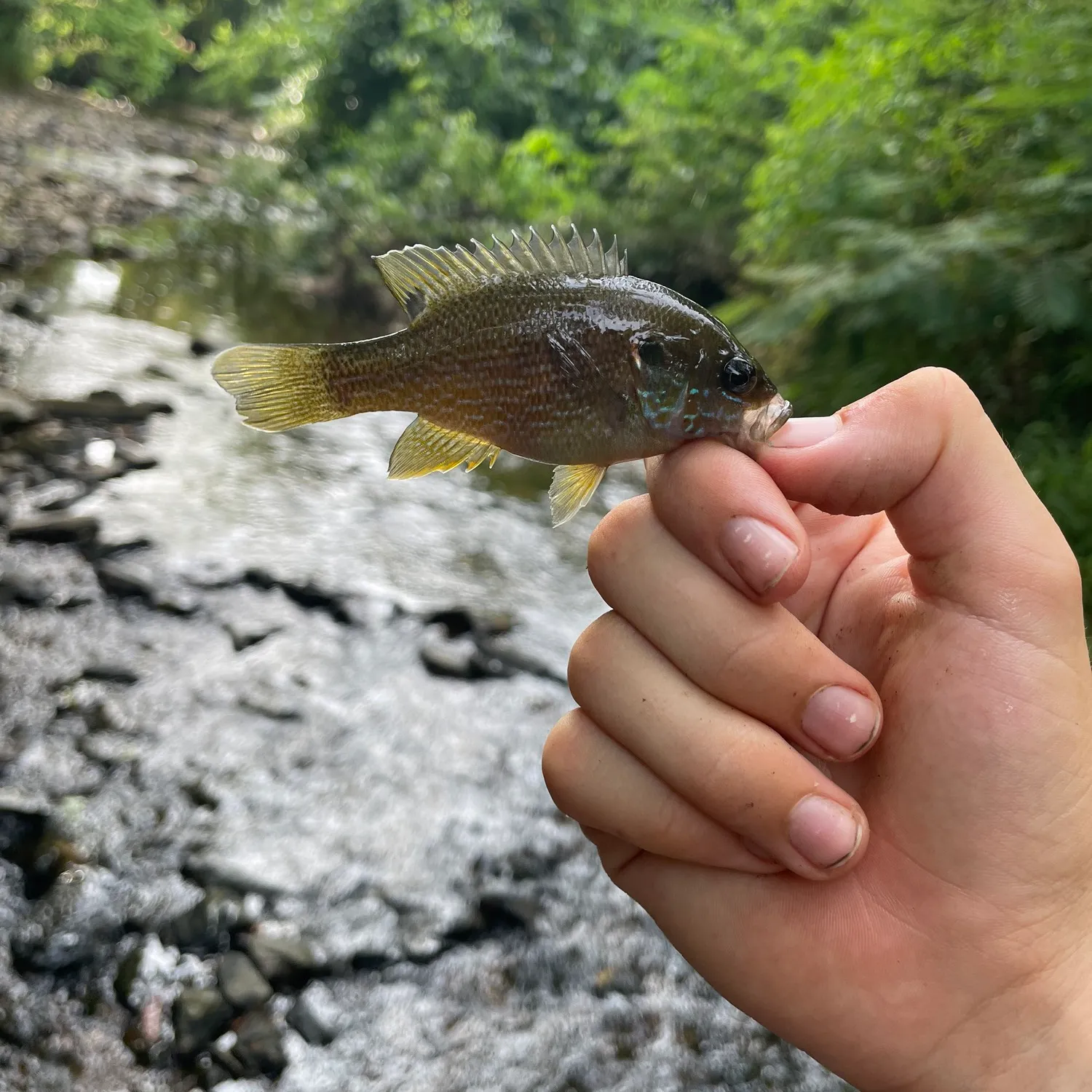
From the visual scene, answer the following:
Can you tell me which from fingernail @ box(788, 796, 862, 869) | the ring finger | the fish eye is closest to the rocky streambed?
the ring finger

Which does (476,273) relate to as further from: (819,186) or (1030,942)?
(819,186)

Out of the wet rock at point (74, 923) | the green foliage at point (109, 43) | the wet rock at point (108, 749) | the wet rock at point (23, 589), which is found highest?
the wet rock at point (74, 923)

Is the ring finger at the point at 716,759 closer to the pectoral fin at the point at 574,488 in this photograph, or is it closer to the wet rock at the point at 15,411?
the pectoral fin at the point at 574,488

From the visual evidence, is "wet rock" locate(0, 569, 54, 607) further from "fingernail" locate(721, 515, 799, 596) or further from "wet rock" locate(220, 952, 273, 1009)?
"fingernail" locate(721, 515, 799, 596)

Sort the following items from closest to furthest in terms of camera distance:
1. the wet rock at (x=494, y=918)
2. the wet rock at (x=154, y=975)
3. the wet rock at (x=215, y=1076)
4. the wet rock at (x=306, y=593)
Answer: the wet rock at (x=215, y=1076) < the wet rock at (x=154, y=975) < the wet rock at (x=494, y=918) < the wet rock at (x=306, y=593)

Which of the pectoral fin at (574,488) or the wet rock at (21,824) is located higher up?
the pectoral fin at (574,488)

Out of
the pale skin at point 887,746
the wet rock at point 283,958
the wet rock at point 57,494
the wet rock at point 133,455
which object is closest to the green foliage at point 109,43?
the wet rock at point 133,455
